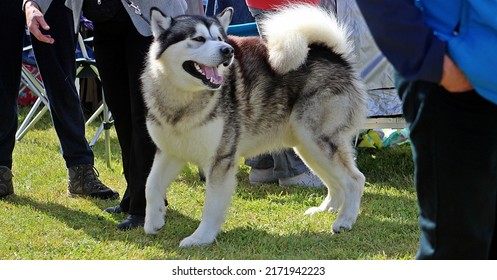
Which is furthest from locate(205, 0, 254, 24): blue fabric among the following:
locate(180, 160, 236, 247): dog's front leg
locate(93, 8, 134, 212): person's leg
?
locate(180, 160, 236, 247): dog's front leg

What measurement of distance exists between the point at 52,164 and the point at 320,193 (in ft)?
7.21

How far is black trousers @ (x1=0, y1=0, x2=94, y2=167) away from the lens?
4.75 m

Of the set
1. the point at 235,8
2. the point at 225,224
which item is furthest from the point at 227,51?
the point at 235,8

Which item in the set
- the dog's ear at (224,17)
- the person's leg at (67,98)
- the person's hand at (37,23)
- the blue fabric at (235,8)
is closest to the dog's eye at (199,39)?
the dog's ear at (224,17)

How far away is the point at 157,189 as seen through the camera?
399 cm

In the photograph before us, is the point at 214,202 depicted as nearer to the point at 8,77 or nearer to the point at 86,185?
the point at 86,185

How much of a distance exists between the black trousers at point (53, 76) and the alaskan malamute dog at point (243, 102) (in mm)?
1136

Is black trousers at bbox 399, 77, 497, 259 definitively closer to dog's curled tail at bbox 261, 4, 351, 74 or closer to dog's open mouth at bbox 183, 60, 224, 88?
dog's open mouth at bbox 183, 60, 224, 88

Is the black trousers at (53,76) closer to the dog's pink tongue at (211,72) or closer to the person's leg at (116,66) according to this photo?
the person's leg at (116,66)

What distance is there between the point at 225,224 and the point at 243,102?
724mm

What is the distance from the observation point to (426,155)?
1891 millimetres

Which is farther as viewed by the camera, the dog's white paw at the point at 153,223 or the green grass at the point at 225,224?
the dog's white paw at the point at 153,223

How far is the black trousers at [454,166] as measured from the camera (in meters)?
1.83

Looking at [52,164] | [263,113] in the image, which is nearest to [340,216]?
[263,113]
